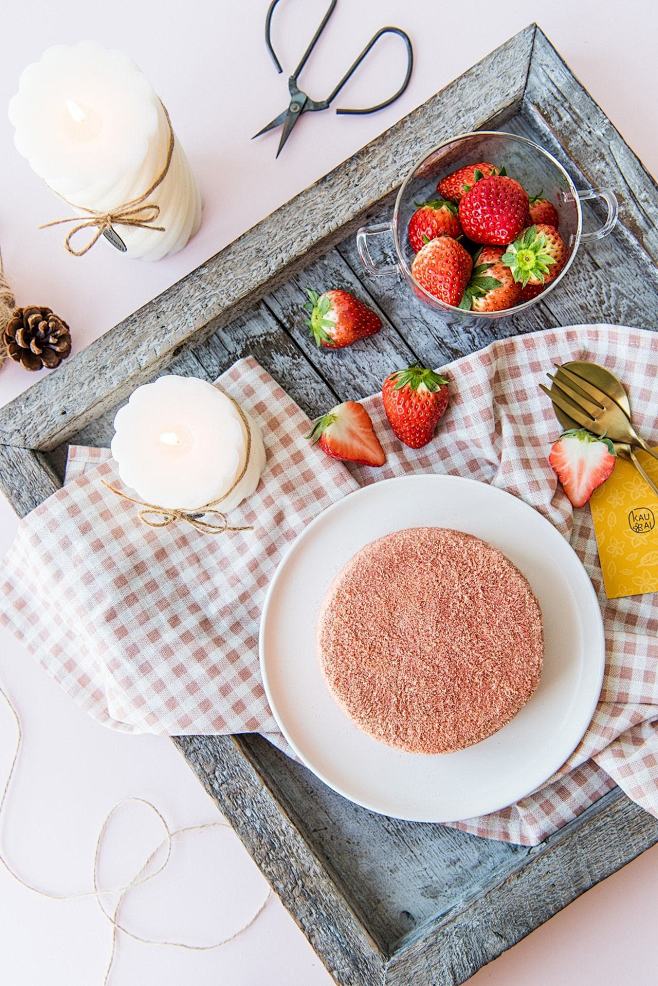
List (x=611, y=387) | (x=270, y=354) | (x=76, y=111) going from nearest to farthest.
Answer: (x=76, y=111), (x=611, y=387), (x=270, y=354)

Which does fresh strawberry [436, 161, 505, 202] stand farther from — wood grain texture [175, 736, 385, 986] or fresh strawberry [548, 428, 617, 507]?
wood grain texture [175, 736, 385, 986]

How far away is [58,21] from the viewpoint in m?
1.70

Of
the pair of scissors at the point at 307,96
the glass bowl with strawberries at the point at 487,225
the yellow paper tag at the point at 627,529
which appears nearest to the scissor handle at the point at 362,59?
the pair of scissors at the point at 307,96

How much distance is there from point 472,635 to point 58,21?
147 cm

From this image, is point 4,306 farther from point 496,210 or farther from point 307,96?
point 496,210

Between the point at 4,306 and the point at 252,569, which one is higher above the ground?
the point at 4,306

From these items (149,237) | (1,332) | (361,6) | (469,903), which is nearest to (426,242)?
(149,237)

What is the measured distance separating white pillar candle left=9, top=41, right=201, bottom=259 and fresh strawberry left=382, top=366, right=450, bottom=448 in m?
0.53

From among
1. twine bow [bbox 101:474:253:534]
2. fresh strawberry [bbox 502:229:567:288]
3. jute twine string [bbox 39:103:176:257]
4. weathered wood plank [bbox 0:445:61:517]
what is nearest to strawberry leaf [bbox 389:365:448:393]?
fresh strawberry [bbox 502:229:567:288]

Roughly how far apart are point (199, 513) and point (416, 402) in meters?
0.41

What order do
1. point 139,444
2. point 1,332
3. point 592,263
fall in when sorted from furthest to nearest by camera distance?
1. point 1,332
2. point 592,263
3. point 139,444

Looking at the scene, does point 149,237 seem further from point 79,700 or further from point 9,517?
point 79,700

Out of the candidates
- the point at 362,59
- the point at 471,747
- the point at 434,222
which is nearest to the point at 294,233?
the point at 434,222

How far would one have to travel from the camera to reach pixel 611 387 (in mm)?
1413
